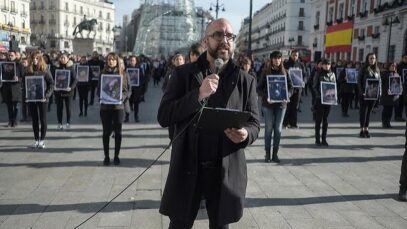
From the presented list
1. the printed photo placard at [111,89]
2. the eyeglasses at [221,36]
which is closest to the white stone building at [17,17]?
the printed photo placard at [111,89]

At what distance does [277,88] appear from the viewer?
815cm

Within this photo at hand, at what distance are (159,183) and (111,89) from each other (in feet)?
7.25

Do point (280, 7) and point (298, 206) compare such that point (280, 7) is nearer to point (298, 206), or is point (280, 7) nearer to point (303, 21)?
point (303, 21)

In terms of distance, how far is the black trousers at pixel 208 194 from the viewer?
3082 millimetres

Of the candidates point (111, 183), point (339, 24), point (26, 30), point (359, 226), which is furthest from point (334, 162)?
point (26, 30)

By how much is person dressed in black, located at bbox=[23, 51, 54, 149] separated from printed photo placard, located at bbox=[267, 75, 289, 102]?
4.69 meters

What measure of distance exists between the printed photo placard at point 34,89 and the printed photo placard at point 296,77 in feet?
23.1

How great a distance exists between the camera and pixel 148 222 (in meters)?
4.93

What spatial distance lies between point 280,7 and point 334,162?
9658cm

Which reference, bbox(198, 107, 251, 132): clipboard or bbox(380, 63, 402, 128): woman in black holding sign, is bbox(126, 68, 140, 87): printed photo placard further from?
bbox(198, 107, 251, 132): clipboard

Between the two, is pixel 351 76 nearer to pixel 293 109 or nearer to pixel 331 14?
pixel 293 109

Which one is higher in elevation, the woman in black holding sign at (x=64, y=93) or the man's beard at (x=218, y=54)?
the man's beard at (x=218, y=54)

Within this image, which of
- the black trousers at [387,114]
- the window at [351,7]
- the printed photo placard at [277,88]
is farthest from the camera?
the window at [351,7]

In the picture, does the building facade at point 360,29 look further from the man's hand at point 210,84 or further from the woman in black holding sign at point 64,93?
the man's hand at point 210,84
